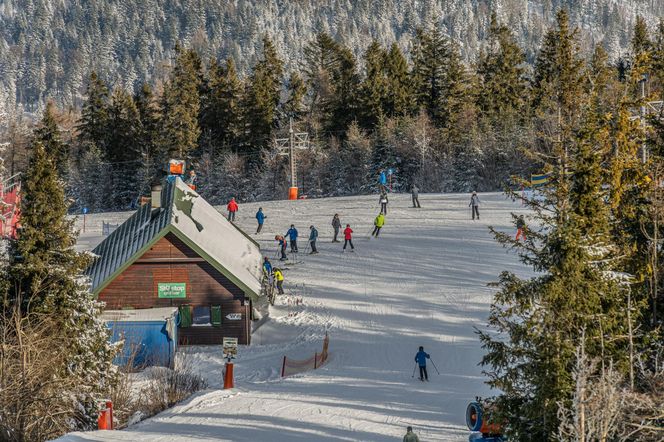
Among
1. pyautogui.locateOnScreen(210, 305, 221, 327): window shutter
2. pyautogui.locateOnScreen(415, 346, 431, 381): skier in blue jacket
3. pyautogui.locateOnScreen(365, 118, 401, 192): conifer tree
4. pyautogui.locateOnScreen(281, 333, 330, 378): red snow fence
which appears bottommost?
pyautogui.locateOnScreen(281, 333, 330, 378): red snow fence

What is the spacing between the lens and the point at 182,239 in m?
28.6

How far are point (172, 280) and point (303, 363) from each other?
20.5ft

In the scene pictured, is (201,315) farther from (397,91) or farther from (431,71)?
(397,91)

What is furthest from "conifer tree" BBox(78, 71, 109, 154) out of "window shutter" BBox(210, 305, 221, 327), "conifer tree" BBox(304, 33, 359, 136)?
"window shutter" BBox(210, 305, 221, 327)

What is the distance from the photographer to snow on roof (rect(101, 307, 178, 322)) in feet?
86.0

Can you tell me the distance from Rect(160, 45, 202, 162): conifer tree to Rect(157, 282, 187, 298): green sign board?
147 ft

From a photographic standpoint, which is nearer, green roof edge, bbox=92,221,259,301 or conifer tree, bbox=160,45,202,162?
green roof edge, bbox=92,221,259,301

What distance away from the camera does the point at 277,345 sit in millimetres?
27828

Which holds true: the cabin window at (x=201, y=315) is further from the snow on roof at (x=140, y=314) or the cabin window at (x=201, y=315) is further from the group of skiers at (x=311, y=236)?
the group of skiers at (x=311, y=236)

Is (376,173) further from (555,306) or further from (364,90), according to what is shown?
(555,306)

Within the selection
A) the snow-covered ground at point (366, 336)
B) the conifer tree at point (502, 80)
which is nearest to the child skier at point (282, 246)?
the snow-covered ground at point (366, 336)

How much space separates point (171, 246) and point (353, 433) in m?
14.0

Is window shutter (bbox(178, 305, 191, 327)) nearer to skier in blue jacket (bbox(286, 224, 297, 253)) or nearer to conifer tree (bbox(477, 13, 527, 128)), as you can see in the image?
skier in blue jacket (bbox(286, 224, 297, 253))

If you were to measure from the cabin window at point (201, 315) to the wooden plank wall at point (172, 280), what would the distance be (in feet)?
0.57
